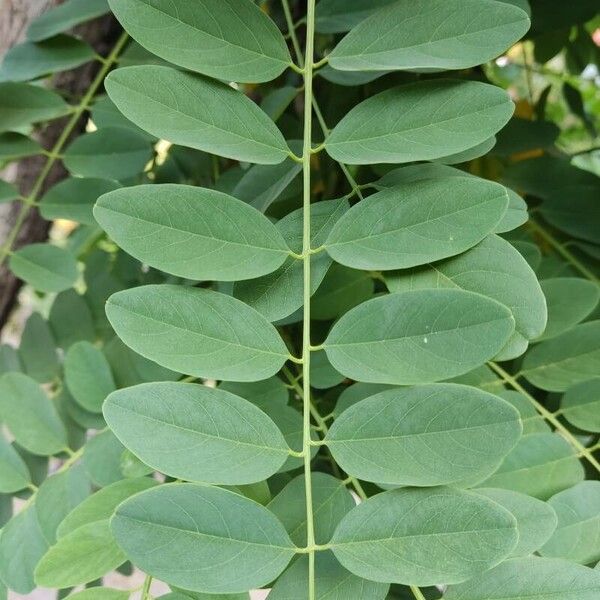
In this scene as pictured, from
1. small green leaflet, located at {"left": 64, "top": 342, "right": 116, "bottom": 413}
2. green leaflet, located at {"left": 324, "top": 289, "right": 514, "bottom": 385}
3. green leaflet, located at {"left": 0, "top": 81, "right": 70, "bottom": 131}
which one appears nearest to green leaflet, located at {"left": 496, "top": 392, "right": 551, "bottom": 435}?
green leaflet, located at {"left": 324, "top": 289, "right": 514, "bottom": 385}

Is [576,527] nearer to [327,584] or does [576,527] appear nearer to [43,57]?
[327,584]

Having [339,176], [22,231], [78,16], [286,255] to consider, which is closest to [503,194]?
[286,255]

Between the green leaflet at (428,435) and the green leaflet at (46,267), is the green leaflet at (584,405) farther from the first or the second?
the green leaflet at (46,267)

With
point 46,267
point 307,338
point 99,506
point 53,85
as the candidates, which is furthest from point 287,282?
point 53,85

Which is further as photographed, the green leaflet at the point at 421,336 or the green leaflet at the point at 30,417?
the green leaflet at the point at 30,417

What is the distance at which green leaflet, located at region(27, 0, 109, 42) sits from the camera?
1.46 ft

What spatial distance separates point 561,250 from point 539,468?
191mm

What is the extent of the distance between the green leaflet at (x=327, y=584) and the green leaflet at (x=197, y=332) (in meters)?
0.07

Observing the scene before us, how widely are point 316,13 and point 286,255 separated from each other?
0.16 m

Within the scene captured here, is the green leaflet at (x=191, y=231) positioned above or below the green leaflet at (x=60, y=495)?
above

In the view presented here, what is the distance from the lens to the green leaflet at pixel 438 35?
29 centimetres

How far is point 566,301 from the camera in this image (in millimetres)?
376

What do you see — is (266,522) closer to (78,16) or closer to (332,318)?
(332,318)

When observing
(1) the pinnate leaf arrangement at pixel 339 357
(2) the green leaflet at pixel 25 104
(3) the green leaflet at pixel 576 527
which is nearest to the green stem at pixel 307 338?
(1) the pinnate leaf arrangement at pixel 339 357
